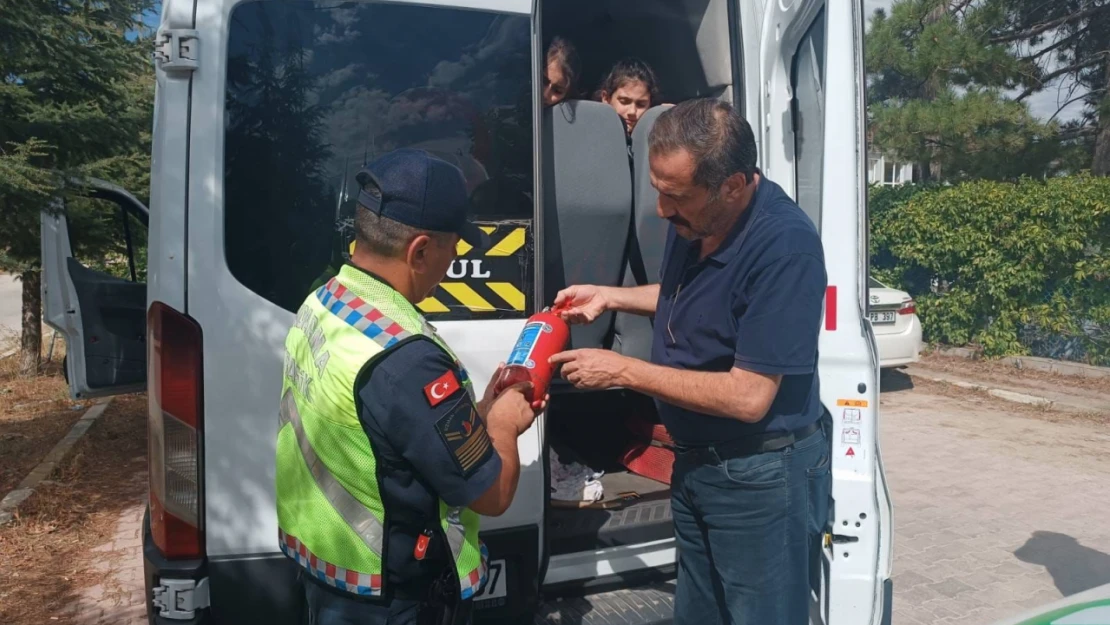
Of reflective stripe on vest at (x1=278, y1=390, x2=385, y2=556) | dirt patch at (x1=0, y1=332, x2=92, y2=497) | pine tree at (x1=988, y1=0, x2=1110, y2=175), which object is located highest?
pine tree at (x1=988, y1=0, x2=1110, y2=175)

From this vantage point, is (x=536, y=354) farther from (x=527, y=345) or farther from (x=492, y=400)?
(x=492, y=400)

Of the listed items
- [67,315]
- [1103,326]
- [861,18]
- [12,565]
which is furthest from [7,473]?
[1103,326]

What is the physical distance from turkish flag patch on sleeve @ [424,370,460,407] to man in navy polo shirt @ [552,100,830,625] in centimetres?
58

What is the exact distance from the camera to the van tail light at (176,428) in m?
2.22

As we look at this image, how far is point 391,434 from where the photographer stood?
1638mm

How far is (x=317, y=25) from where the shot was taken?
7.39ft

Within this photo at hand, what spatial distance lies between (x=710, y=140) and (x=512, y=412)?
86 centimetres

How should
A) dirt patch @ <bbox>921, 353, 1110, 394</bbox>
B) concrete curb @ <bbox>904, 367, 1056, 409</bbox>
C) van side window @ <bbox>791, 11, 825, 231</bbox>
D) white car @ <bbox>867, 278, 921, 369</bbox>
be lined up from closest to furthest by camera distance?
van side window @ <bbox>791, 11, 825, 231</bbox> < concrete curb @ <bbox>904, 367, 1056, 409</bbox> < white car @ <bbox>867, 278, 921, 369</bbox> < dirt patch @ <bbox>921, 353, 1110, 394</bbox>

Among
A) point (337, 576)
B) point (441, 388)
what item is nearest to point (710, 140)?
point (441, 388)

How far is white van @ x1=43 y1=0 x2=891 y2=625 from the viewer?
2213 mm

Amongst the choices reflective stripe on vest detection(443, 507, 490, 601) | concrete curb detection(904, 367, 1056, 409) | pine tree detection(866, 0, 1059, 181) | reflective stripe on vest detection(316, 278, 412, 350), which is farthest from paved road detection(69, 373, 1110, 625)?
pine tree detection(866, 0, 1059, 181)

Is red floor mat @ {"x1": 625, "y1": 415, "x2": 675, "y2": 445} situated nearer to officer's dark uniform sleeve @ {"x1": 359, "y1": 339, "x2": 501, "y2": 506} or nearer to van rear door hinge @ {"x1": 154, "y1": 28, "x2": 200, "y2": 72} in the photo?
officer's dark uniform sleeve @ {"x1": 359, "y1": 339, "x2": 501, "y2": 506}

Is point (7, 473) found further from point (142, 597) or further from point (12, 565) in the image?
point (142, 597)

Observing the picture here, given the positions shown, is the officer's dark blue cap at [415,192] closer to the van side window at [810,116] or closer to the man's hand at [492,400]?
the man's hand at [492,400]
